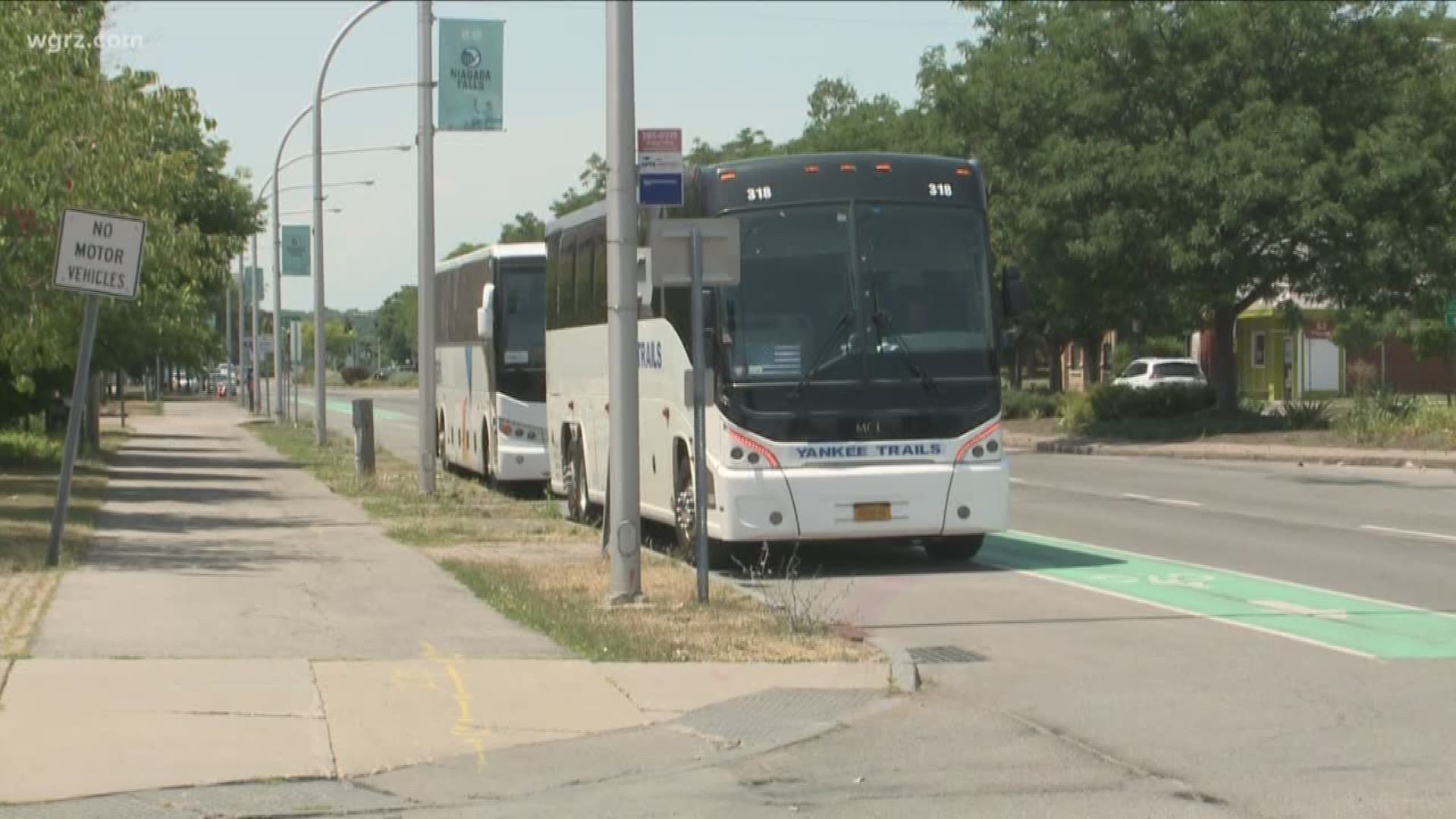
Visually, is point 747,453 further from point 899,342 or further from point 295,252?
point 295,252

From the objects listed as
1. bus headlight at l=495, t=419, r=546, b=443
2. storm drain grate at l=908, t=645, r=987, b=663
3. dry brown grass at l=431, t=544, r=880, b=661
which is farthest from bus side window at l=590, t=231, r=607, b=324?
storm drain grate at l=908, t=645, r=987, b=663

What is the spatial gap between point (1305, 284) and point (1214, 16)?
213 inches

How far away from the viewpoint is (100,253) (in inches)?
595

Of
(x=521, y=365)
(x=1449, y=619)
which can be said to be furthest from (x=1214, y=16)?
(x=1449, y=619)

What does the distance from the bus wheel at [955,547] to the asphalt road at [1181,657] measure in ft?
0.77

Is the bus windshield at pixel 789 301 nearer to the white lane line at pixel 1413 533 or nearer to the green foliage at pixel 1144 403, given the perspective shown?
the white lane line at pixel 1413 533

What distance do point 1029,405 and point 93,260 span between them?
3729cm

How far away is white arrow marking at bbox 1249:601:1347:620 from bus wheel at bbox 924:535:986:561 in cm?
327

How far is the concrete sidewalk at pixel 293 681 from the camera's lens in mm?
8594

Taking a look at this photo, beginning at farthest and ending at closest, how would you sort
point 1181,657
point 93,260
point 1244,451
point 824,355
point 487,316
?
point 1244,451 → point 487,316 → point 824,355 → point 93,260 → point 1181,657

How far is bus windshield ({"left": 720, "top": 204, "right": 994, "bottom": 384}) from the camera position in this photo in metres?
15.8

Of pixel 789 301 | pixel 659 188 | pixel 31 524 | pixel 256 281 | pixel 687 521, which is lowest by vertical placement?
pixel 31 524

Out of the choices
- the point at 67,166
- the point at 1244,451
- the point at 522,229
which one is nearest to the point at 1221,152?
the point at 1244,451

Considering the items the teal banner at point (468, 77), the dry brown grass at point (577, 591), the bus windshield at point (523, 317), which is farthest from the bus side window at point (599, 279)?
the bus windshield at point (523, 317)
